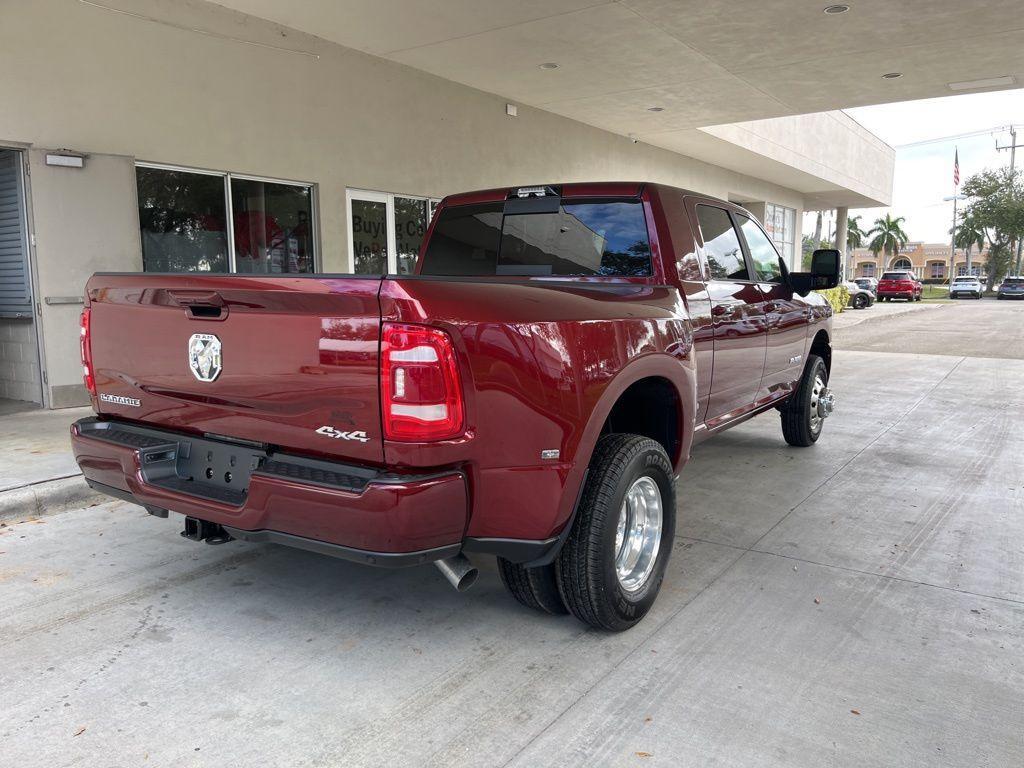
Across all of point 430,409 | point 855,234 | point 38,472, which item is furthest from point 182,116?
point 855,234

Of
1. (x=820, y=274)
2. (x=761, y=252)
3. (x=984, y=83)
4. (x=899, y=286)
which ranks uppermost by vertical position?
(x=984, y=83)

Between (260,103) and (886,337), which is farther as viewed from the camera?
(886,337)

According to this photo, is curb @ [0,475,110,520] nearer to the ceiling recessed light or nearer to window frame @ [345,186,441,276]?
window frame @ [345,186,441,276]

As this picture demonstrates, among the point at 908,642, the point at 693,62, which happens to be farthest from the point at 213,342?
the point at 693,62

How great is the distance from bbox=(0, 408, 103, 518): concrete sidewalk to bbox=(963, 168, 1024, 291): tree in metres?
63.6

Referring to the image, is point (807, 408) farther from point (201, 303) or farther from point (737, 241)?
point (201, 303)

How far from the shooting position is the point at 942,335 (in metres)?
20.7

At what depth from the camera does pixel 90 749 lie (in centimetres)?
260

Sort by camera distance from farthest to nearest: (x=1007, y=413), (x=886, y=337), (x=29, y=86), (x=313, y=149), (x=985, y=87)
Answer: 1. (x=886, y=337)
2. (x=985, y=87)
3. (x=313, y=149)
4. (x=1007, y=413)
5. (x=29, y=86)

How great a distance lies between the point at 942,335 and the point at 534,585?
20.9 meters

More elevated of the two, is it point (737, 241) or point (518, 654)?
point (737, 241)

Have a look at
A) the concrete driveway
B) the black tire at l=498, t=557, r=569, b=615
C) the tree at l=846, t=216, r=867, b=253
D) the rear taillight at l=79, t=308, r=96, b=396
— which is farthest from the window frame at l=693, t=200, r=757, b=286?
the tree at l=846, t=216, r=867, b=253

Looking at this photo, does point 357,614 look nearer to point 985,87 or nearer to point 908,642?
point 908,642

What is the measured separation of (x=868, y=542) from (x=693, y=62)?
8.68m
